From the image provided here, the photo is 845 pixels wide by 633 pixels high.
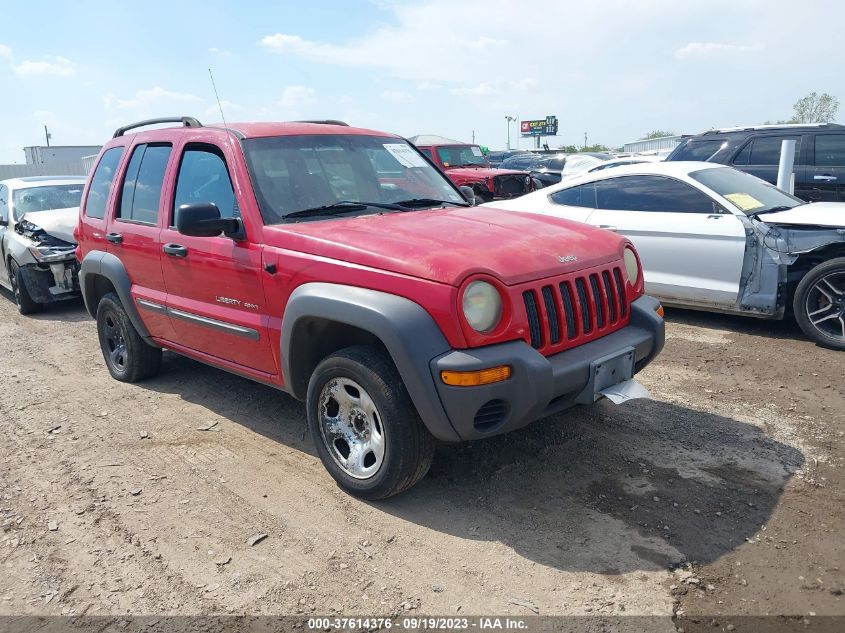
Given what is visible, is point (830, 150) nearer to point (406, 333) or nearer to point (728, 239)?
point (728, 239)

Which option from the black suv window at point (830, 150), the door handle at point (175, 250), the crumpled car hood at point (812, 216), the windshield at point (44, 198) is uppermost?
the black suv window at point (830, 150)

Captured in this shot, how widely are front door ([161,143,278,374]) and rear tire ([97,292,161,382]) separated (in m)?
0.87

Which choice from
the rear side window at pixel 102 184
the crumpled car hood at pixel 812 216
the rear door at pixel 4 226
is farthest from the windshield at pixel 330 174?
the rear door at pixel 4 226

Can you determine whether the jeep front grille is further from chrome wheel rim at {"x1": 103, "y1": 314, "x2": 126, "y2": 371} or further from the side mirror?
chrome wheel rim at {"x1": 103, "y1": 314, "x2": 126, "y2": 371}

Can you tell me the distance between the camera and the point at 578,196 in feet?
24.0

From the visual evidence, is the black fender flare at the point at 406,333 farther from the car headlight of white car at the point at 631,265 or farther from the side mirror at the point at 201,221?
the car headlight of white car at the point at 631,265

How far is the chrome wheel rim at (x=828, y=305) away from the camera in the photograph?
559 centimetres

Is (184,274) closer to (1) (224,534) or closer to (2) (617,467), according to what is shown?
(1) (224,534)

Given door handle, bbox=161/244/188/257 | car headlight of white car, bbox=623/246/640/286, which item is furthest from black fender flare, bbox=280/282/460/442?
car headlight of white car, bbox=623/246/640/286

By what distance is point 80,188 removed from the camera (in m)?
9.47

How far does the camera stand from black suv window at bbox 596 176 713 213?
6.39m

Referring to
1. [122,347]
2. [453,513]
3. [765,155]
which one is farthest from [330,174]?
[765,155]

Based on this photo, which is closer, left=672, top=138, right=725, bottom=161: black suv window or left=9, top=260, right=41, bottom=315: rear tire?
left=9, top=260, right=41, bottom=315: rear tire

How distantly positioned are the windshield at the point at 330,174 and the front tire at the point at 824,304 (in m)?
3.20
